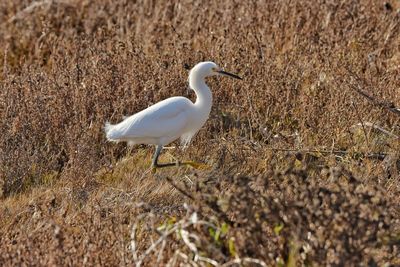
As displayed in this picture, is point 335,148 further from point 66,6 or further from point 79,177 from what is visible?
point 66,6

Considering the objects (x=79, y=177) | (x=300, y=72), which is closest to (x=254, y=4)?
(x=300, y=72)

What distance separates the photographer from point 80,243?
A: 419cm

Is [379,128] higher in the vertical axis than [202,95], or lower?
lower

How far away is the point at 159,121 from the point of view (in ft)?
18.0

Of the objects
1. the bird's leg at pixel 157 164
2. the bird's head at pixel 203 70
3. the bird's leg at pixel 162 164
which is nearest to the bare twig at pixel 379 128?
the bird's head at pixel 203 70

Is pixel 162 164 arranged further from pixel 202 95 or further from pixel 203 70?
pixel 203 70

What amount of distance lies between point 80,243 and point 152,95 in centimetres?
226

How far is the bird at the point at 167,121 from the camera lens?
5.44 metres

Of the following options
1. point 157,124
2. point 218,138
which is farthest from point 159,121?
point 218,138

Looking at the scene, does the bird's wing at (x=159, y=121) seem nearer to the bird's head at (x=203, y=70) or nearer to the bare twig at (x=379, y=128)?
the bird's head at (x=203, y=70)

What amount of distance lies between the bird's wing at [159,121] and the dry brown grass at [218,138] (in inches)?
9.7

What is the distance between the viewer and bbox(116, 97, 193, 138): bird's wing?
17.8ft

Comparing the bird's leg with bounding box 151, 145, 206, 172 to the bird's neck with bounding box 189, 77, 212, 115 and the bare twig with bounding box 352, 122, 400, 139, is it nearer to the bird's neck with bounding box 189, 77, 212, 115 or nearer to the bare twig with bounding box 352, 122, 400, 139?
the bird's neck with bounding box 189, 77, 212, 115

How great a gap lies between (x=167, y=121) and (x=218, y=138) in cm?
54
